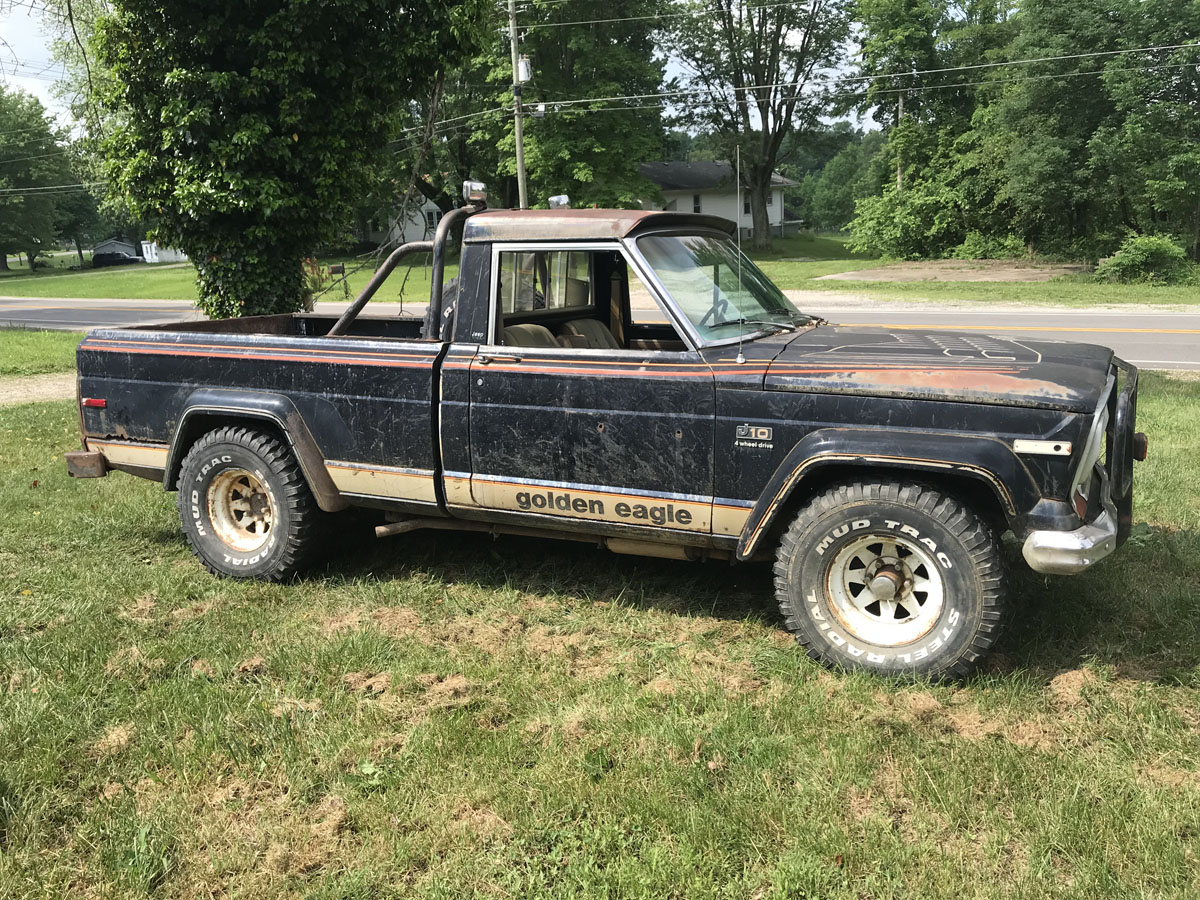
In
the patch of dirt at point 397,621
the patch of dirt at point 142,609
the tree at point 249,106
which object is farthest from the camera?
the tree at point 249,106

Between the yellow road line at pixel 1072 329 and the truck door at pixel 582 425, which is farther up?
the truck door at pixel 582 425

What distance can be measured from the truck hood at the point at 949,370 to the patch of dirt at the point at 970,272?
2464cm

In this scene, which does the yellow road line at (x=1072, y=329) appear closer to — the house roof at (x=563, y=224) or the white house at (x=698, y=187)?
the house roof at (x=563, y=224)

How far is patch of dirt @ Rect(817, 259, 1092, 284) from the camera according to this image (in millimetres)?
28297

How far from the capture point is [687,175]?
196 feet

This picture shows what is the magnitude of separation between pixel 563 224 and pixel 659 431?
118 cm

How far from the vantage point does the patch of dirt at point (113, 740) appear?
11.5 ft

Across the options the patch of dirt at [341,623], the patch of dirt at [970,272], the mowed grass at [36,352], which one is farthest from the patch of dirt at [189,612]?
the patch of dirt at [970,272]

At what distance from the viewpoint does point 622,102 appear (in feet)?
127

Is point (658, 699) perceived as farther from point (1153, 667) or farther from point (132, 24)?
point (132, 24)

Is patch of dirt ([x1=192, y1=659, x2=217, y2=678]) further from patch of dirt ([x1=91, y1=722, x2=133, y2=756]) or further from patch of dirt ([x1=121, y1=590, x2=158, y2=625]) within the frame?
patch of dirt ([x1=121, y1=590, x2=158, y2=625])

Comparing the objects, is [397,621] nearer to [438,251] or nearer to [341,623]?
[341,623]

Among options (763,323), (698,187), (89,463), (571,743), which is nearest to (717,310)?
(763,323)

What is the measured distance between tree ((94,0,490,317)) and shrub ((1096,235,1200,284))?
22222 millimetres
